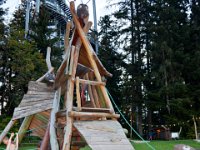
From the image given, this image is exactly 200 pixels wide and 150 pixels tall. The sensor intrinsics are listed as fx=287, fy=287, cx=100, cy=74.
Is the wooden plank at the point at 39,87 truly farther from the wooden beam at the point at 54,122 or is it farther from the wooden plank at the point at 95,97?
the wooden plank at the point at 95,97

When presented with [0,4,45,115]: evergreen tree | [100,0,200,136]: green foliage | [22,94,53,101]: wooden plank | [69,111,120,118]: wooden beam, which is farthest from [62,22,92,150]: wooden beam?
[100,0,200,136]: green foliage

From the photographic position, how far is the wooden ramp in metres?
4.84

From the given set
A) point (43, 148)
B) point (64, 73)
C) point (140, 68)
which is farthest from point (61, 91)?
point (140, 68)

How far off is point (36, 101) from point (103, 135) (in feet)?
6.82

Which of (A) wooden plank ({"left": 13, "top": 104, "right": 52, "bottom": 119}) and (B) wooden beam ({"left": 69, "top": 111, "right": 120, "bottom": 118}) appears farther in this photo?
(A) wooden plank ({"left": 13, "top": 104, "right": 52, "bottom": 119})

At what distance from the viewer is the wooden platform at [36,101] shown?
6219 millimetres

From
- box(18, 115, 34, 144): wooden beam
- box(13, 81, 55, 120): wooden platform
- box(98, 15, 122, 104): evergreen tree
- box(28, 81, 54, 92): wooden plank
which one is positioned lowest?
box(18, 115, 34, 144): wooden beam

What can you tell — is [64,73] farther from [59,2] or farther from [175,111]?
[59,2]

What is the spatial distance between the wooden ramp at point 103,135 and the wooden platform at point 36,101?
1228 mm

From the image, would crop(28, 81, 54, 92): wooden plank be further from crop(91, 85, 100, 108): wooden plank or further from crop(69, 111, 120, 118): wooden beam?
crop(69, 111, 120, 118): wooden beam

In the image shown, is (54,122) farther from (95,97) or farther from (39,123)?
(39,123)

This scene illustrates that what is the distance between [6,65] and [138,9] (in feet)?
42.0

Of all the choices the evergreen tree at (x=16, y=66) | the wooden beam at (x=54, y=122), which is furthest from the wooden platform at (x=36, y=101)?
the evergreen tree at (x=16, y=66)

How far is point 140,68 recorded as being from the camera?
923 inches
